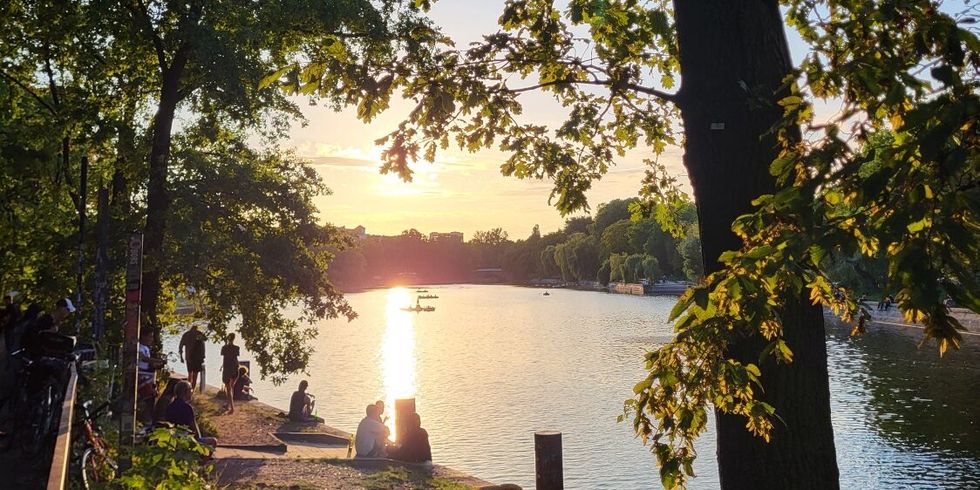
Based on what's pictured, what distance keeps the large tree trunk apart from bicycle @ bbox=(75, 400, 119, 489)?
628 cm

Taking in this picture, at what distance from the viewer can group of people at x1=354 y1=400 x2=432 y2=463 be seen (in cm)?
1614

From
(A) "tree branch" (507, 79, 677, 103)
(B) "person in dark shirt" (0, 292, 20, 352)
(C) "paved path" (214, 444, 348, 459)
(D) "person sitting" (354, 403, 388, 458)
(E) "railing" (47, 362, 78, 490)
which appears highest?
(A) "tree branch" (507, 79, 677, 103)

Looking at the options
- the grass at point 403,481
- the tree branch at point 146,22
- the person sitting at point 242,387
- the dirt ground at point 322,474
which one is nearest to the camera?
the dirt ground at point 322,474

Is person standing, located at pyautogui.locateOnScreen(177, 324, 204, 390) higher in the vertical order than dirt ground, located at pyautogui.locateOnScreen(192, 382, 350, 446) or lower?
higher

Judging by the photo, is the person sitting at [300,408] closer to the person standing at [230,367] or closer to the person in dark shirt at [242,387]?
the person standing at [230,367]

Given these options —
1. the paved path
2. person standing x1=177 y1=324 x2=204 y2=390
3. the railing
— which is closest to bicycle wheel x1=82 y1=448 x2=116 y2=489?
the railing

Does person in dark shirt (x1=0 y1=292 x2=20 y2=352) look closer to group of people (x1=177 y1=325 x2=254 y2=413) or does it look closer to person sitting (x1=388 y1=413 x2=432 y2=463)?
group of people (x1=177 y1=325 x2=254 y2=413)

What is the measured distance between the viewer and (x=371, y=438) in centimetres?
1617

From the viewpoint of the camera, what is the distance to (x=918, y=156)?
A: 302cm

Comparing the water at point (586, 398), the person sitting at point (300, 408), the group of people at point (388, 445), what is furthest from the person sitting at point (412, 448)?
the person sitting at point (300, 408)

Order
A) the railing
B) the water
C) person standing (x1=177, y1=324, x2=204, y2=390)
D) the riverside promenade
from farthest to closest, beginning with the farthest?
the water, person standing (x1=177, y1=324, x2=204, y2=390), the riverside promenade, the railing

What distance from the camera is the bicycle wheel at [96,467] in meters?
8.10

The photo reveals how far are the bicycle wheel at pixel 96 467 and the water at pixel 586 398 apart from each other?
42.2ft

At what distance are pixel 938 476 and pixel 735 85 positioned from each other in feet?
63.8
